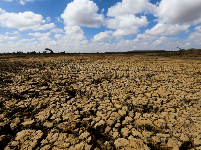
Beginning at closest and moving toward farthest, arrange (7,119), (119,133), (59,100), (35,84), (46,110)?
(119,133) → (7,119) → (46,110) → (59,100) → (35,84)

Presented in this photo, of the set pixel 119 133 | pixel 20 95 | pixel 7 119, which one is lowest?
pixel 119 133

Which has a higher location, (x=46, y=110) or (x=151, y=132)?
(x=46, y=110)

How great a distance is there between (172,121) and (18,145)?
2668mm

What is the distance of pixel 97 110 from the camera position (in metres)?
2.44

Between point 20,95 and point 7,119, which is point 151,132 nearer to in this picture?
point 7,119

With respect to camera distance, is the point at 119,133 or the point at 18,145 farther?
the point at 119,133

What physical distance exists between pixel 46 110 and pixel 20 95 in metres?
1.13

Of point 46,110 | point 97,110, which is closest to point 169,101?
point 97,110

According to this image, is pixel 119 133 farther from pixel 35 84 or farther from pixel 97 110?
pixel 35 84

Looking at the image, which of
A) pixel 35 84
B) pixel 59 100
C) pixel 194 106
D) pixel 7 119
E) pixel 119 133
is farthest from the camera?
pixel 35 84

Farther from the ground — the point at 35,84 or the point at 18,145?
the point at 35,84

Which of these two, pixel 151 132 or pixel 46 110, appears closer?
pixel 151 132

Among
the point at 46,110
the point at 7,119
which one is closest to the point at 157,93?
the point at 46,110

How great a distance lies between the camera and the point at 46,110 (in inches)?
93.4
